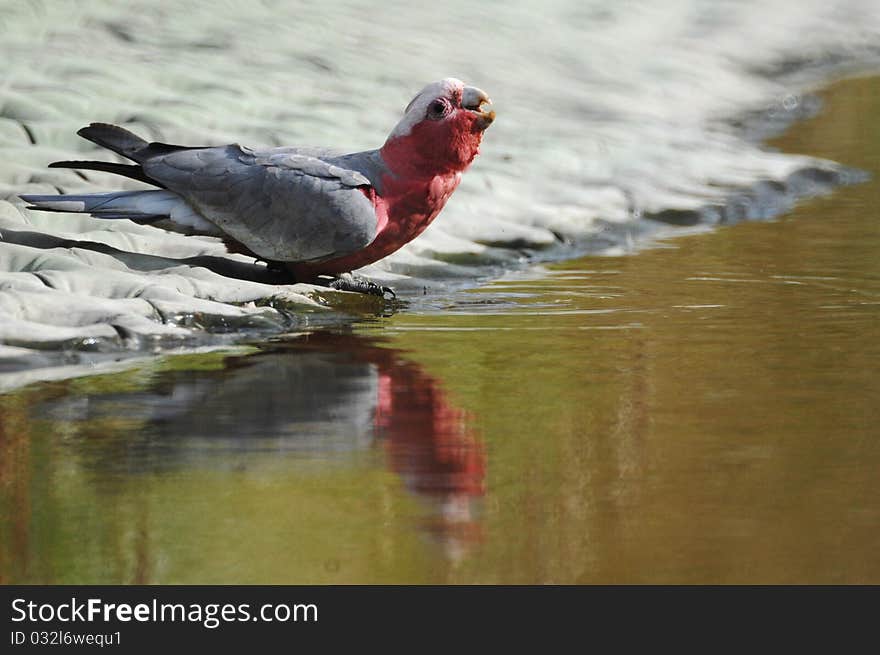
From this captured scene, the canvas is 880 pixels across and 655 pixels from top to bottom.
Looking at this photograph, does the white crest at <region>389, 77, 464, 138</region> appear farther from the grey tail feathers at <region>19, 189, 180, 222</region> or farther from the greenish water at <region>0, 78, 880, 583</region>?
the grey tail feathers at <region>19, 189, 180, 222</region>

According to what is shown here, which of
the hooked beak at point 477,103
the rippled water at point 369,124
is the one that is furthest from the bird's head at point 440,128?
the rippled water at point 369,124

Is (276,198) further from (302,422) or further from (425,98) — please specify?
(302,422)

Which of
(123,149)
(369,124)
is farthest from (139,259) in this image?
(369,124)

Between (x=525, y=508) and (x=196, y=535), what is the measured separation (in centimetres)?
70

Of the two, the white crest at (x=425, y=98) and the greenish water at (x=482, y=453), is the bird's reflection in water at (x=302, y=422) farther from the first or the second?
the white crest at (x=425, y=98)

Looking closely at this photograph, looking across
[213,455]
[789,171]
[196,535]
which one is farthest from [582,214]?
[196,535]

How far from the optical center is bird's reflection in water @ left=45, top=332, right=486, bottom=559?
3779mm

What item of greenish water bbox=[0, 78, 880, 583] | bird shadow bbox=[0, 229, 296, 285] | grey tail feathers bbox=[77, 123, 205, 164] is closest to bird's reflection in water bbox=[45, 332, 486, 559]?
greenish water bbox=[0, 78, 880, 583]

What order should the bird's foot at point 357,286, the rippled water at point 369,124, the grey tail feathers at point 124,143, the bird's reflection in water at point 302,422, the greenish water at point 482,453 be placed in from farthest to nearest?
the grey tail feathers at point 124,143, the bird's foot at point 357,286, the rippled water at point 369,124, the bird's reflection in water at point 302,422, the greenish water at point 482,453

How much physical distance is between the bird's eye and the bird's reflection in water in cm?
110

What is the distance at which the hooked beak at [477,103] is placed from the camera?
5.98 m

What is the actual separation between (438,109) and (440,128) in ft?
0.23

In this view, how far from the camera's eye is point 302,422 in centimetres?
429

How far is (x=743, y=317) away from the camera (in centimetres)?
575
